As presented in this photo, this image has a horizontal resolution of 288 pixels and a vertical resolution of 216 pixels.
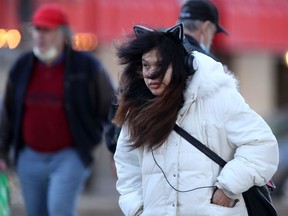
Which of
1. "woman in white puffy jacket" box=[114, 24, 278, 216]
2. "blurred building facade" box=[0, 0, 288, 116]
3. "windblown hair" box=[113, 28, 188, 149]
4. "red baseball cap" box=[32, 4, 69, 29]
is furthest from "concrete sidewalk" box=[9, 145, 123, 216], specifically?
"woman in white puffy jacket" box=[114, 24, 278, 216]

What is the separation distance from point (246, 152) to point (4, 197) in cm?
253

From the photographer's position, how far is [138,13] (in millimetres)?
15953

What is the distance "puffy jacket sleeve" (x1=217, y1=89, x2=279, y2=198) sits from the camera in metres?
4.30

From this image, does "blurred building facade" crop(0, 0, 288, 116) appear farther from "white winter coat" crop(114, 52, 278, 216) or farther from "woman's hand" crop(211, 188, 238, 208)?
"woman's hand" crop(211, 188, 238, 208)

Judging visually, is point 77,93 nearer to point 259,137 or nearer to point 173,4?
point 259,137

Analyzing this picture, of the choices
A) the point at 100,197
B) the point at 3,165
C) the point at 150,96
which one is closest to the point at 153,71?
the point at 150,96

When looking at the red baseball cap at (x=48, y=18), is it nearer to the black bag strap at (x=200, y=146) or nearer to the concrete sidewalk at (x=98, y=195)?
the concrete sidewalk at (x=98, y=195)

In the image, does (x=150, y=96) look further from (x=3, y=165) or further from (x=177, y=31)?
(x=3, y=165)

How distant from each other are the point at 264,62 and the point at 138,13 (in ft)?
12.1

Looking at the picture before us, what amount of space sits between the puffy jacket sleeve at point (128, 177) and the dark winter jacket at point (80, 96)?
1883 millimetres

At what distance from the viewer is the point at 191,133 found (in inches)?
172

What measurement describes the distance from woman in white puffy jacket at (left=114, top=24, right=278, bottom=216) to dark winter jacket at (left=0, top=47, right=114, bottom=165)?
2054mm

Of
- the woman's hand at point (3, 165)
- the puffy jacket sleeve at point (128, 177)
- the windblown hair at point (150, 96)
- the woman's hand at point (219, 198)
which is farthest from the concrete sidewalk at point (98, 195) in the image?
the woman's hand at point (219, 198)

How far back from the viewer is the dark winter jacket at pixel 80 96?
6.55 metres
